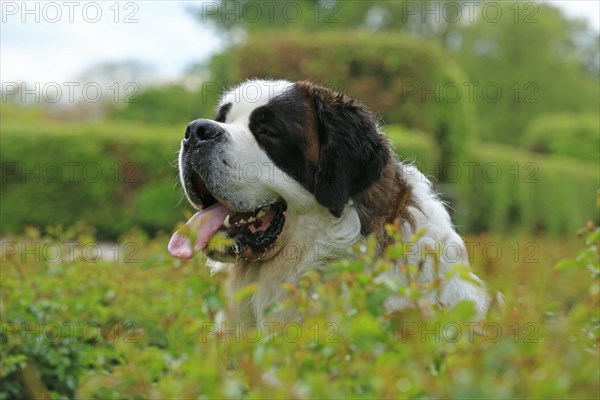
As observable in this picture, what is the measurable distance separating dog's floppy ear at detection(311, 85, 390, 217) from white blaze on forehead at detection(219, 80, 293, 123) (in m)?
0.17

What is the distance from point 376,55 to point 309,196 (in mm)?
10943

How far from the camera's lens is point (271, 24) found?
113 feet

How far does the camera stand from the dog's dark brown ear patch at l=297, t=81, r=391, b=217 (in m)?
3.70

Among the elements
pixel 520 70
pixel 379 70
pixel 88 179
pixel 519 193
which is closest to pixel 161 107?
pixel 519 193

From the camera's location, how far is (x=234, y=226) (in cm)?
378

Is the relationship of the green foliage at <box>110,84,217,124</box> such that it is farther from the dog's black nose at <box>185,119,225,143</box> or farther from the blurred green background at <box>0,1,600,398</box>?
the dog's black nose at <box>185,119,225,143</box>

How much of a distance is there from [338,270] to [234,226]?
1.78 metres

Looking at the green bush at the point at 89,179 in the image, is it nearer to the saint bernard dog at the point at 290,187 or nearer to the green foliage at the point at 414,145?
the green foliage at the point at 414,145

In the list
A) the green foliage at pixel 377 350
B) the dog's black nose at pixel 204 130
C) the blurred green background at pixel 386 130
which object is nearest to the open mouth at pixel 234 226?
the dog's black nose at pixel 204 130

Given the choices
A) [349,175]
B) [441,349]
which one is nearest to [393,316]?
[441,349]

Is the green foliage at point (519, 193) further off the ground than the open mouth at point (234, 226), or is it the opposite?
the open mouth at point (234, 226)

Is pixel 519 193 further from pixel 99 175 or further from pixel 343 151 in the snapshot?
pixel 343 151

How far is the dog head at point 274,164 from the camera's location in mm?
3695

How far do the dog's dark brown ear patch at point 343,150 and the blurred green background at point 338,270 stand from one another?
0.75 metres
